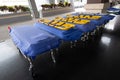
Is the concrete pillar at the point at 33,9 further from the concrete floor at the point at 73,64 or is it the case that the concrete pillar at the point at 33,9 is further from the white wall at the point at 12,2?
the concrete floor at the point at 73,64

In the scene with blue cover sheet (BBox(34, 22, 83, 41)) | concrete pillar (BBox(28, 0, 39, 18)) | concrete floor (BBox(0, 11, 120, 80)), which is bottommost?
concrete floor (BBox(0, 11, 120, 80))

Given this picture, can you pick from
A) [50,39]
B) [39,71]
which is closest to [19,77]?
[39,71]

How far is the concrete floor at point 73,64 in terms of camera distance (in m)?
1.86

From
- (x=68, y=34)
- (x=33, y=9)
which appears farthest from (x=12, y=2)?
(x=68, y=34)

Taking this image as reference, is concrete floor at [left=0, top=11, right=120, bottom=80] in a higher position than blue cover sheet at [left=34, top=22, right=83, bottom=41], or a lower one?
lower

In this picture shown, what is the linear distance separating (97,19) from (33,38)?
1.89m

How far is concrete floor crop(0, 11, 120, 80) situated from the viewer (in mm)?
1855

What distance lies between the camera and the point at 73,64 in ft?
7.02

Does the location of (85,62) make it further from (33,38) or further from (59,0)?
(59,0)

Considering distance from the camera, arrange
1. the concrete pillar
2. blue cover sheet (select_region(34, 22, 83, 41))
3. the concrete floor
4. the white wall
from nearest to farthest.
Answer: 1. the concrete floor
2. blue cover sheet (select_region(34, 22, 83, 41))
3. the white wall
4. the concrete pillar

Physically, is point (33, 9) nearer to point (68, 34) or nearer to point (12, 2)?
point (12, 2)

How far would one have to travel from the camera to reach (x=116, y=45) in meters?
2.82

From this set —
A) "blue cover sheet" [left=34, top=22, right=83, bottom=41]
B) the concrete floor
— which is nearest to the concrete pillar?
the concrete floor

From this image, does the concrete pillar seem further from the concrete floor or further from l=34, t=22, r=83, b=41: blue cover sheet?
l=34, t=22, r=83, b=41: blue cover sheet
